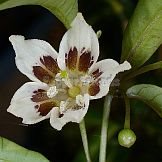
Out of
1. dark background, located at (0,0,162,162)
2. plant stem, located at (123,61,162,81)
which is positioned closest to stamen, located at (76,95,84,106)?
plant stem, located at (123,61,162,81)

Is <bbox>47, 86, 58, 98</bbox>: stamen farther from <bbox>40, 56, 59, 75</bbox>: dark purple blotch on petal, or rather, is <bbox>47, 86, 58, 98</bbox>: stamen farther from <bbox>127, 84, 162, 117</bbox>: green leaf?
<bbox>127, 84, 162, 117</bbox>: green leaf

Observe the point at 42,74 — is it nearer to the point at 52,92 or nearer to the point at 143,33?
the point at 52,92

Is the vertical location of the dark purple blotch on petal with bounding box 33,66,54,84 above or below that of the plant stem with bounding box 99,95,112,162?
above

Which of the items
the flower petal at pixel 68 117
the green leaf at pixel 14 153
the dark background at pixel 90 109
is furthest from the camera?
the dark background at pixel 90 109

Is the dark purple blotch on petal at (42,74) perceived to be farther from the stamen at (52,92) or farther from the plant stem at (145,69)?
the plant stem at (145,69)

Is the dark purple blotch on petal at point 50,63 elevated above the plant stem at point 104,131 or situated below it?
above

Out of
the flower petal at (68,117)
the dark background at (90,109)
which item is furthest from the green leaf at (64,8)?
the dark background at (90,109)

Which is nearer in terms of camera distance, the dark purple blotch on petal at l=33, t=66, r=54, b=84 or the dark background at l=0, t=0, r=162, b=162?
the dark purple blotch on petal at l=33, t=66, r=54, b=84

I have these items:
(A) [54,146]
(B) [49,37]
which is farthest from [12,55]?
(A) [54,146]
